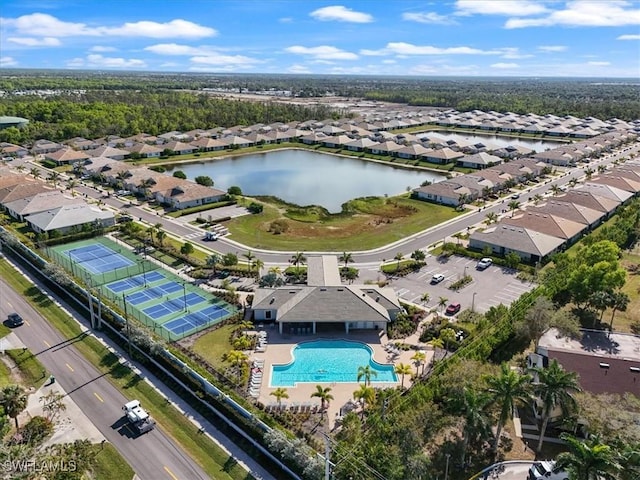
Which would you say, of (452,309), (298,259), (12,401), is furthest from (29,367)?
(452,309)

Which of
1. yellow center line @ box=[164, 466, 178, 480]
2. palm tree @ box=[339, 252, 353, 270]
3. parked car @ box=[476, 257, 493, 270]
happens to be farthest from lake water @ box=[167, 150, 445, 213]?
yellow center line @ box=[164, 466, 178, 480]

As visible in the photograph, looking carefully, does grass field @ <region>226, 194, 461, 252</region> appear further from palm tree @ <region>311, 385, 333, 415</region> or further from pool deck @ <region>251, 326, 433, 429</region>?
palm tree @ <region>311, 385, 333, 415</region>

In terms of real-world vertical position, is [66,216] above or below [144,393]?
above

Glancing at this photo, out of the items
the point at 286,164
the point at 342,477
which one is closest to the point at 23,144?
the point at 286,164

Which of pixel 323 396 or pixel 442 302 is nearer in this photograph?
pixel 323 396

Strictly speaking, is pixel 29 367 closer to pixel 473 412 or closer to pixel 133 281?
pixel 133 281

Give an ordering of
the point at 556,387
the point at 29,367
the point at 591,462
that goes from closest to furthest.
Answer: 1. the point at 591,462
2. the point at 556,387
3. the point at 29,367

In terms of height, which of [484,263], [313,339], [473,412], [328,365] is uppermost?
[473,412]

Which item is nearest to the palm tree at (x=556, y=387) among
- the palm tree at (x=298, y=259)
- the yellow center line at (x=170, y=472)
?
the yellow center line at (x=170, y=472)

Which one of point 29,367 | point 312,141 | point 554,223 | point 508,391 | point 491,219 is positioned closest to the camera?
point 508,391

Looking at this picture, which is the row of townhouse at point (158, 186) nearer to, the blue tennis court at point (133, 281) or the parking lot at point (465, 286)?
the blue tennis court at point (133, 281)
